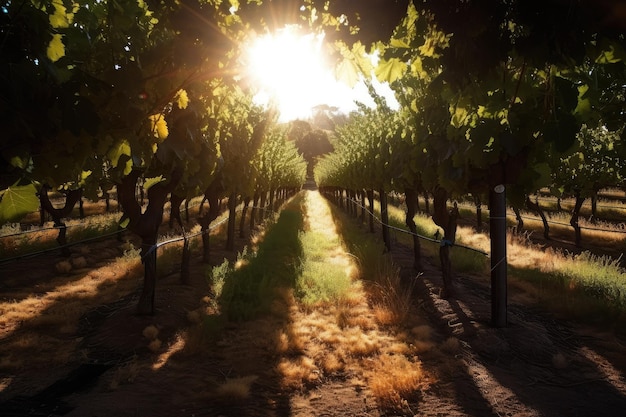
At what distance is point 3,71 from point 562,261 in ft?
40.8

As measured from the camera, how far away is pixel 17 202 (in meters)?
2.28

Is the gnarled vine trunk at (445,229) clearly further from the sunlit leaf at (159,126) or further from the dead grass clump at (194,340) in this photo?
the sunlit leaf at (159,126)

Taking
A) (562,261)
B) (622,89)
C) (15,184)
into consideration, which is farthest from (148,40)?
(562,261)

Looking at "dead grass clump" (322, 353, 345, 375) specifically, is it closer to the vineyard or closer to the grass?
the vineyard

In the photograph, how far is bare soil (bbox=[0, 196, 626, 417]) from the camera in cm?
386

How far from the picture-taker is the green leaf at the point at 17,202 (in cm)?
225

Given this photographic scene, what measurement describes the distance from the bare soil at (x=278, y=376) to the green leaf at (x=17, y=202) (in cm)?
247

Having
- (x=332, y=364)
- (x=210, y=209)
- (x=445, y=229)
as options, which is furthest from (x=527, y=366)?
(x=210, y=209)

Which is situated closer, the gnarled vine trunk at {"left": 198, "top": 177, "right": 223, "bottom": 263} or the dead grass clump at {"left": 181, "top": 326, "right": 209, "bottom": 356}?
the dead grass clump at {"left": 181, "top": 326, "right": 209, "bottom": 356}

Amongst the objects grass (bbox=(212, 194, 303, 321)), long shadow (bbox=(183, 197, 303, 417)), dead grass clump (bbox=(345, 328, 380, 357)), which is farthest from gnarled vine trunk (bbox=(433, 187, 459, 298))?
grass (bbox=(212, 194, 303, 321))

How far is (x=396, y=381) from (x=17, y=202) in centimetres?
404

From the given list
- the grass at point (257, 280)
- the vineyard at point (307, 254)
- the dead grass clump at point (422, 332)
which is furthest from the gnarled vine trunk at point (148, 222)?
the dead grass clump at point (422, 332)

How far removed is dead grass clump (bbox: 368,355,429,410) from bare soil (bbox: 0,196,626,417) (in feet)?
0.30

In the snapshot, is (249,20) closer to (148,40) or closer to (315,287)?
(148,40)
